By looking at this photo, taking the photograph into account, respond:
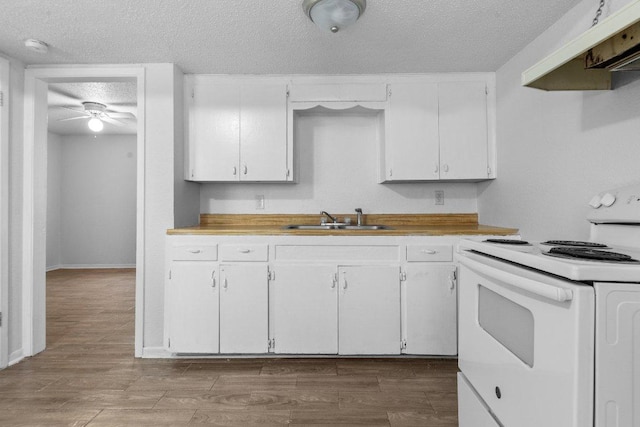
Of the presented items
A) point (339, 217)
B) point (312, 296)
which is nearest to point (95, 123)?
point (339, 217)

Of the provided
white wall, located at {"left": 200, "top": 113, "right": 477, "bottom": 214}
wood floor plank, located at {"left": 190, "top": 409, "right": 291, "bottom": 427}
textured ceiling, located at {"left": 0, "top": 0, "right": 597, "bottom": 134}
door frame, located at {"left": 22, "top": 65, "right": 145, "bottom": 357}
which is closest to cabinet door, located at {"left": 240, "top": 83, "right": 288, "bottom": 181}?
textured ceiling, located at {"left": 0, "top": 0, "right": 597, "bottom": 134}

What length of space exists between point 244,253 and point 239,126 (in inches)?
40.5

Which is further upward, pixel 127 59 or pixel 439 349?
pixel 127 59

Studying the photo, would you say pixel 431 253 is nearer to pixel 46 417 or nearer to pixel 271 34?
pixel 271 34

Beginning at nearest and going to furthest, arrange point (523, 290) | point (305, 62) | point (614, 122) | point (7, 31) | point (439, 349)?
1. point (523, 290)
2. point (614, 122)
3. point (7, 31)
4. point (439, 349)
5. point (305, 62)

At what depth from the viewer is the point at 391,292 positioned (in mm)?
2438

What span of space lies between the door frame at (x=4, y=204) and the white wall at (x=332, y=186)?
1.31m

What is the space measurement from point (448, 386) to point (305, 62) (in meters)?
2.33

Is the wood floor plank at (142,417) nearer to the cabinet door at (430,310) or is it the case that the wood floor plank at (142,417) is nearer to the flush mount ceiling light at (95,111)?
the cabinet door at (430,310)

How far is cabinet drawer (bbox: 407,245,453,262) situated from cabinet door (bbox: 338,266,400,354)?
0.15 m

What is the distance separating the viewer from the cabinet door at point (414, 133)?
9.16 feet

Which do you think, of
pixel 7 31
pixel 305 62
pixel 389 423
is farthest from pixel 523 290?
pixel 7 31

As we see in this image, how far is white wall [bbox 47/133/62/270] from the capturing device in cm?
573

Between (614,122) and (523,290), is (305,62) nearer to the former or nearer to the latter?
(614,122)
